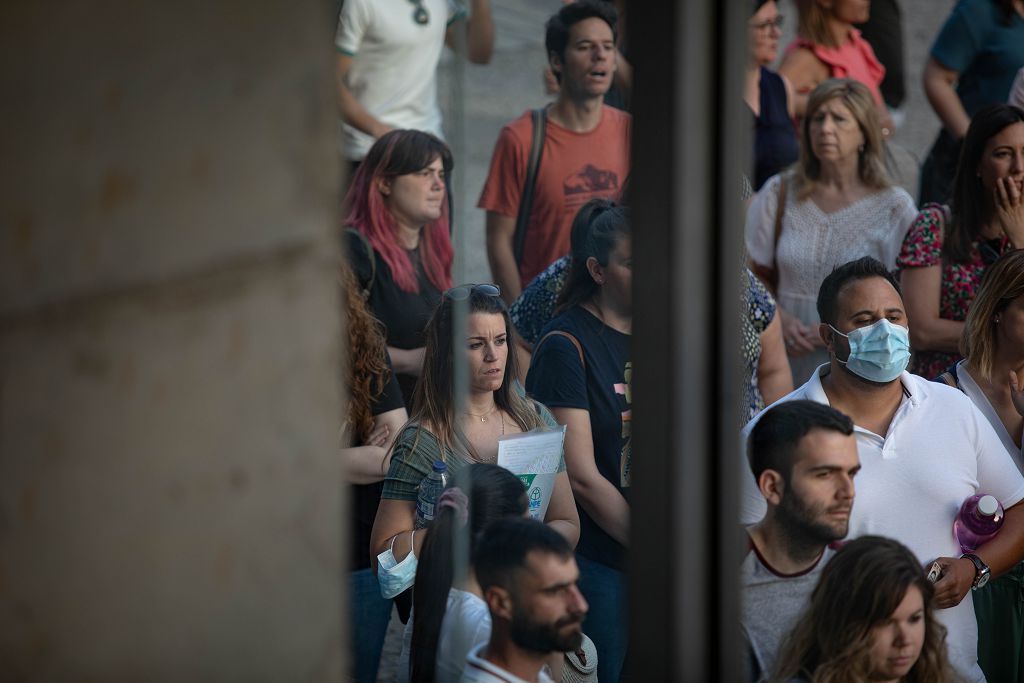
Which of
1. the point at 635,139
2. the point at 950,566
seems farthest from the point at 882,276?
the point at 635,139

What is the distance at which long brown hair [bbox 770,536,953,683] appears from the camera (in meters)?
2.44

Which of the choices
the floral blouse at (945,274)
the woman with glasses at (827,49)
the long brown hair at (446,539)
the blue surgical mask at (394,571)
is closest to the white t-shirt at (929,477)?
the floral blouse at (945,274)

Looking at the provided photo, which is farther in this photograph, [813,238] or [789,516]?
[813,238]

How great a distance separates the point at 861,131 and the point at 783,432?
1.20 metres

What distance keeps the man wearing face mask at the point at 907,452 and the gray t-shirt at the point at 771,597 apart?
0.33 feet

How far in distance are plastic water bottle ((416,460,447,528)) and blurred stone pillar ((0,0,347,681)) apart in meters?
1.47

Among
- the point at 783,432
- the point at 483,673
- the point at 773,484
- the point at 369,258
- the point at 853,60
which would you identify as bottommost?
the point at 483,673

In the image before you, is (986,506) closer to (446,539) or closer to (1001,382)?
(1001,382)

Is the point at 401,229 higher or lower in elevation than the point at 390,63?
lower

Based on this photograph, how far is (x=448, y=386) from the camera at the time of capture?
251 centimetres

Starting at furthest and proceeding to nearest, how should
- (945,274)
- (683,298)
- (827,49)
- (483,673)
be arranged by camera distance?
1. (827,49)
2. (945,274)
3. (483,673)
4. (683,298)

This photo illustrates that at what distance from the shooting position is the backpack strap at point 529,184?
2.65 metres

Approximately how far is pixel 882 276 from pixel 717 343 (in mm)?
1294

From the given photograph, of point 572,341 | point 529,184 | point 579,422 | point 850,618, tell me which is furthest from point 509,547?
point 529,184
